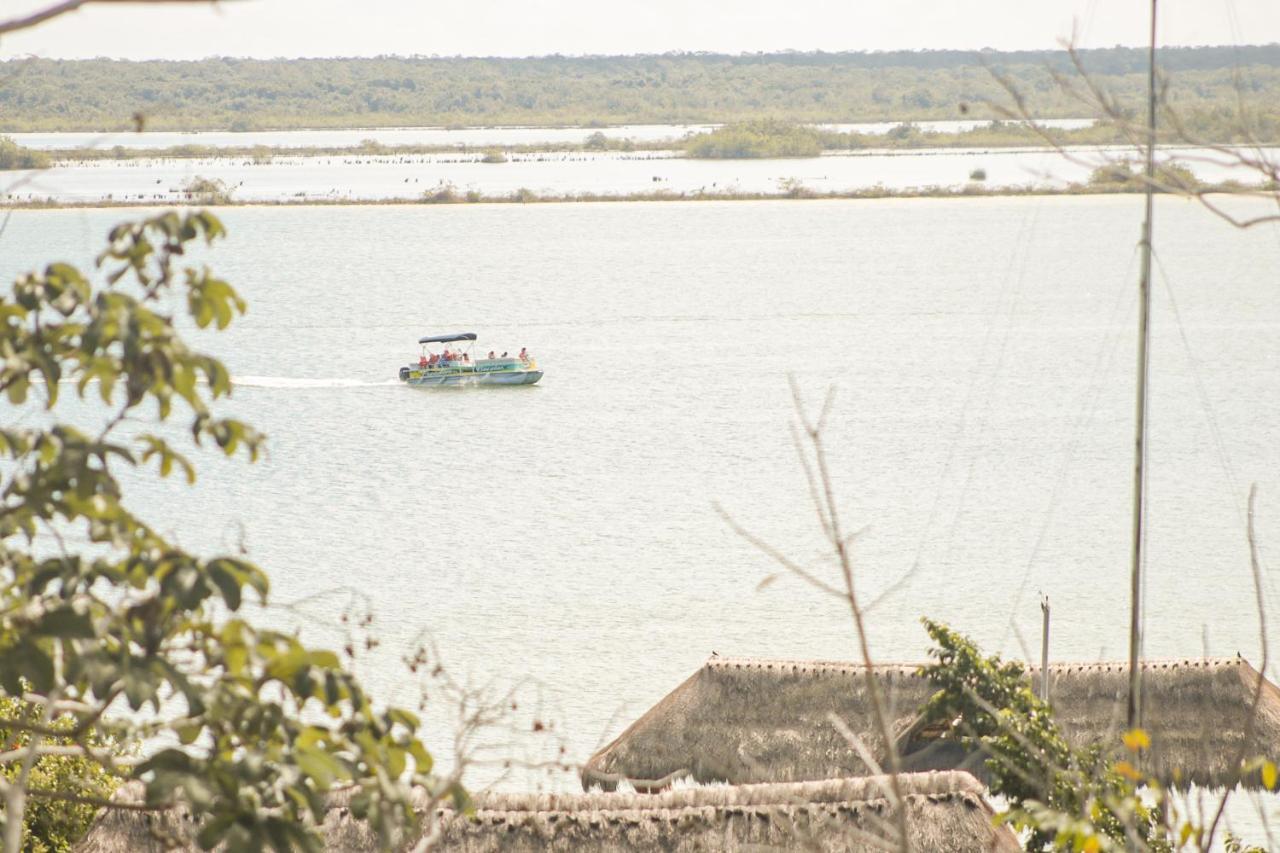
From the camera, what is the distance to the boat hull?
3269 centimetres

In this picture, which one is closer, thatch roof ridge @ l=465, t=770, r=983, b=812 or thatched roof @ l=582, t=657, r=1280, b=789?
thatch roof ridge @ l=465, t=770, r=983, b=812

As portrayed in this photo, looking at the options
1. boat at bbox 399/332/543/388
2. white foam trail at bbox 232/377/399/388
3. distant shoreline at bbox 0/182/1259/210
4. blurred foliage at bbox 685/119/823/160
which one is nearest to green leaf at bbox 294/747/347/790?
boat at bbox 399/332/543/388

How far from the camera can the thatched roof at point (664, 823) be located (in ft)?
25.6

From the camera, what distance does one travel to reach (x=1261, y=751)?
424 inches

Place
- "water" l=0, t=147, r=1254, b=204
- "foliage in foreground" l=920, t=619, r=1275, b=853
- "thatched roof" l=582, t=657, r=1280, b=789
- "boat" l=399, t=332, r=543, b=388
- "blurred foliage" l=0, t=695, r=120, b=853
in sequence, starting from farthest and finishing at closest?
1. "water" l=0, t=147, r=1254, b=204
2. "boat" l=399, t=332, r=543, b=388
3. "thatched roof" l=582, t=657, r=1280, b=789
4. "blurred foliage" l=0, t=695, r=120, b=853
5. "foliage in foreground" l=920, t=619, r=1275, b=853

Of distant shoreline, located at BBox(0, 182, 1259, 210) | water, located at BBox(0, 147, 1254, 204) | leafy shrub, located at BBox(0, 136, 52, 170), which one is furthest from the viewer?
water, located at BBox(0, 147, 1254, 204)

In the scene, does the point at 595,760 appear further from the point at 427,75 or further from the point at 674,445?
the point at 427,75

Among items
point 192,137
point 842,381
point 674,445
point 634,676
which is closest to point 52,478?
point 634,676

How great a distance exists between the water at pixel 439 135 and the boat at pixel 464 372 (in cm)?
7799

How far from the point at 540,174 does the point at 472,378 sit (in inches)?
2328

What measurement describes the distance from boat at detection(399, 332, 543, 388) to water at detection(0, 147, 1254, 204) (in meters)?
39.7

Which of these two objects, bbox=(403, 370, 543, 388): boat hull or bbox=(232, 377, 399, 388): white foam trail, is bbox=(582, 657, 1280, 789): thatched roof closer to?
bbox=(403, 370, 543, 388): boat hull

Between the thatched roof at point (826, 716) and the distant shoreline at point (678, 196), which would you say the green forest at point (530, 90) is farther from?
the thatched roof at point (826, 716)

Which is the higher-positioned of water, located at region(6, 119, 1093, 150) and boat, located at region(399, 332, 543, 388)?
water, located at region(6, 119, 1093, 150)
